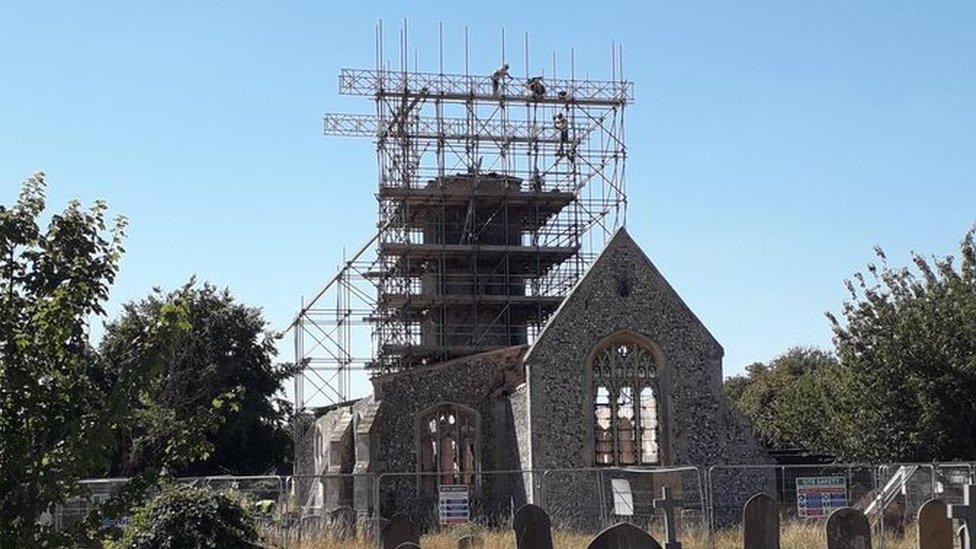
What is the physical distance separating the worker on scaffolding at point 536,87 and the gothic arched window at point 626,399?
18.7m

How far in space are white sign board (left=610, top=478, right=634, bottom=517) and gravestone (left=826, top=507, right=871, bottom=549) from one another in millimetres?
9616

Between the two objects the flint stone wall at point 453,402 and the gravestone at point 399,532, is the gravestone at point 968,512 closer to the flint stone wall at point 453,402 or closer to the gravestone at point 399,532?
the gravestone at point 399,532

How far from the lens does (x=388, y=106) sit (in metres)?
48.8

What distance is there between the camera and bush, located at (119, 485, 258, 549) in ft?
52.3

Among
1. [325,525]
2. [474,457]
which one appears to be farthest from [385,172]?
[325,525]

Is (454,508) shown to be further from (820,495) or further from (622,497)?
(820,495)

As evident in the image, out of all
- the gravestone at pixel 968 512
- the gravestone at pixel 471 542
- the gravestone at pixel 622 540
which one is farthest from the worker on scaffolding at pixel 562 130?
the gravestone at pixel 622 540

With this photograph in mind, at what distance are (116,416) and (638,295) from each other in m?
23.1

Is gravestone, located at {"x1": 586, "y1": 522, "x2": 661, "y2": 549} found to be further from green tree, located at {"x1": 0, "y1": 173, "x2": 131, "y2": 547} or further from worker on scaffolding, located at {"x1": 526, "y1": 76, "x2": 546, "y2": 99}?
worker on scaffolding, located at {"x1": 526, "y1": 76, "x2": 546, "y2": 99}

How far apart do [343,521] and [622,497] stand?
Result: 6.05 metres

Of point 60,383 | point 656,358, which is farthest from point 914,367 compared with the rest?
point 60,383

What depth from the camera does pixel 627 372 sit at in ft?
110

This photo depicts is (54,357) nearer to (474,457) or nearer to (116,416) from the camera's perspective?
(116,416)

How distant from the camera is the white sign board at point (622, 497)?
28741mm
